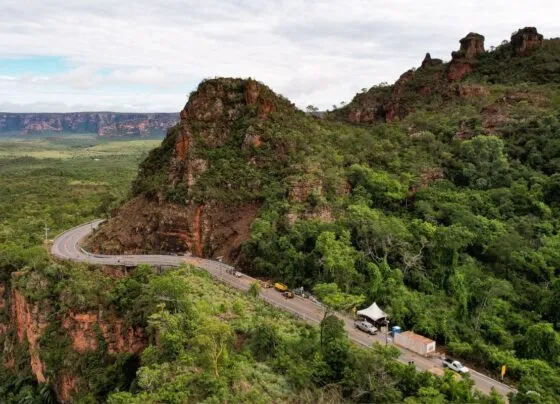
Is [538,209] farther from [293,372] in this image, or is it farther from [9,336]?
[9,336]

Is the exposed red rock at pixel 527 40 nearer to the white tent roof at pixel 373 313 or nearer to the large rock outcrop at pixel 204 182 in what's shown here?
the large rock outcrop at pixel 204 182

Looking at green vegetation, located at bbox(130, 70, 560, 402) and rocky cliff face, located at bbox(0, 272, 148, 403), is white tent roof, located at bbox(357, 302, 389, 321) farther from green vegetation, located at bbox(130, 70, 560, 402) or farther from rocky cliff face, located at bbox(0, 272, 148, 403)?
rocky cliff face, located at bbox(0, 272, 148, 403)

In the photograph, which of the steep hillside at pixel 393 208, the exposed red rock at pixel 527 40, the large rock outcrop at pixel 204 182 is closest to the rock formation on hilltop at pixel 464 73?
the exposed red rock at pixel 527 40

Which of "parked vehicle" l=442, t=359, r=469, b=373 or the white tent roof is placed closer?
"parked vehicle" l=442, t=359, r=469, b=373

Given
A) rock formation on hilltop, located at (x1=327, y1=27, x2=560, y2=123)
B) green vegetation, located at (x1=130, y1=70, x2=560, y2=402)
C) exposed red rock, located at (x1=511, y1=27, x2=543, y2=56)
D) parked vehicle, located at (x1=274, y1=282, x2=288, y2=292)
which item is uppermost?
exposed red rock, located at (x1=511, y1=27, x2=543, y2=56)

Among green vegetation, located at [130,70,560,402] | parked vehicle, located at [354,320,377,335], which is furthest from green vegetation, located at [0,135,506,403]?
green vegetation, located at [130,70,560,402]

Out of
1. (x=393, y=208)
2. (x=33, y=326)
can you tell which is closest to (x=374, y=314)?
(x=393, y=208)

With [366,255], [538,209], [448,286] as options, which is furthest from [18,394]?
[538,209]

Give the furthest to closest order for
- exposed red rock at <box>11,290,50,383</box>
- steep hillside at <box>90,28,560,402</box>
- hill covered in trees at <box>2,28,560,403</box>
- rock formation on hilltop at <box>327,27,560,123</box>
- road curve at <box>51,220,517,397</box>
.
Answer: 1. rock formation on hilltop at <box>327,27,560,123</box>
2. exposed red rock at <box>11,290,50,383</box>
3. steep hillside at <box>90,28,560,402</box>
4. road curve at <box>51,220,517,397</box>
5. hill covered in trees at <box>2,28,560,403</box>
